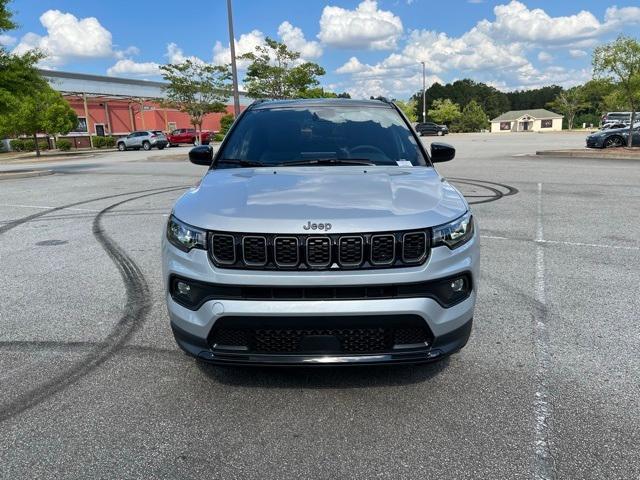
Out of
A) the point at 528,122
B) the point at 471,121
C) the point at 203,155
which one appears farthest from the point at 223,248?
the point at 528,122

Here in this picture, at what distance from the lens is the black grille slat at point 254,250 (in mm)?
2637

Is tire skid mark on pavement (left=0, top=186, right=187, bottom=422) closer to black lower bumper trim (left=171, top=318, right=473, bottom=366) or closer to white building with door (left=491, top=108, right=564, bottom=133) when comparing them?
black lower bumper trim (left=171, top=318, right=473, bottom=366)

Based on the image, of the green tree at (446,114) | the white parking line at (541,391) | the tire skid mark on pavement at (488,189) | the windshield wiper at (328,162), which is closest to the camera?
the white parking line at (541,391)

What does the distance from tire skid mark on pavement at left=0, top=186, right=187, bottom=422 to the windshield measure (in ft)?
5.05

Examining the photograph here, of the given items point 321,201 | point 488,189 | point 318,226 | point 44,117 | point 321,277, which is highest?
point 44,117

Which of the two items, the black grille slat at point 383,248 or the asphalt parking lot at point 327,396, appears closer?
the asphalt parking lot at point 327,396

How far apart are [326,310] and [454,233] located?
Answer: 2.80ft

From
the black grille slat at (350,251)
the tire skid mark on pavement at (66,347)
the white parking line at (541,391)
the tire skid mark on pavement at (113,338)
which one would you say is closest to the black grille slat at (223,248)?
the black grille slat at (350,251)

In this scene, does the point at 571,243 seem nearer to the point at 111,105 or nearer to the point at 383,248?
the point at 383,248

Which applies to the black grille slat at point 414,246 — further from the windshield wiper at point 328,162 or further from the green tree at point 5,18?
the green tree at point 5,18

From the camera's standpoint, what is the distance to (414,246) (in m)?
2.67

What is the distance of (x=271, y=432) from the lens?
2.69 metres

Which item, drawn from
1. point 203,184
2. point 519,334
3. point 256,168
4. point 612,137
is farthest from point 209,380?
point 612,137

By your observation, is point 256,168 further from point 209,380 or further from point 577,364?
point 577,364
